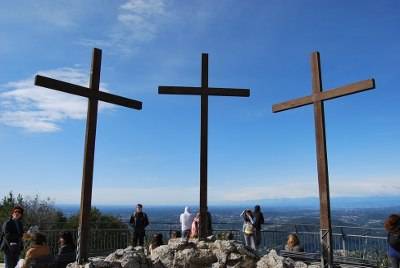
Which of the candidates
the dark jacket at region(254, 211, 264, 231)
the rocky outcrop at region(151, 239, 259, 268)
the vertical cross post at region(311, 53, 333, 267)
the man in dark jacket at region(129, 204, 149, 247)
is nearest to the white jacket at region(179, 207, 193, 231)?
the man in dark jacket at region(129, 204, 149, 247)

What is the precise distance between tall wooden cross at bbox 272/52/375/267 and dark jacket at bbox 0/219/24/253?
6478 millimetres

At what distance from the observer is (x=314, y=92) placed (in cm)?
1020

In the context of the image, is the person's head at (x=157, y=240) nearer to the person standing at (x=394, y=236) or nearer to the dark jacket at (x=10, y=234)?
the dark jacket at (x=10, y=234)

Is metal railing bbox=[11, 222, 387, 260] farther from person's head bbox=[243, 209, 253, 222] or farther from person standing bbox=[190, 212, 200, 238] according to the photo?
person standing bbox=[190, 212, 200, 238]

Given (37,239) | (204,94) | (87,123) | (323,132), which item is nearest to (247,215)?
(204,94)

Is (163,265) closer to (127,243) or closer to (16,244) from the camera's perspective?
(16,244)

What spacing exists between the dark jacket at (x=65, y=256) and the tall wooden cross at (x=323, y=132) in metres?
5.18

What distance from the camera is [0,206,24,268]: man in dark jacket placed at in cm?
931

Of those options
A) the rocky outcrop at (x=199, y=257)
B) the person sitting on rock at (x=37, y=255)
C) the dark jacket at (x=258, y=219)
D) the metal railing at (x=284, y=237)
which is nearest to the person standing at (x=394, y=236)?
the rocky outcrop at (x=199, y=257)

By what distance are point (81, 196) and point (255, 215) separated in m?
5.56

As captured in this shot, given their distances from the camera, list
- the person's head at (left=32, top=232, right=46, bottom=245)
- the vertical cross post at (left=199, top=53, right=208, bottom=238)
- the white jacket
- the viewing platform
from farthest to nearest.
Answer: the white jacket
the viewing platform
the vertical cross post at (left=199, top=53, right=208, bottom=238)
the person's head at (left=32, top=232, right=46, bottom=245)

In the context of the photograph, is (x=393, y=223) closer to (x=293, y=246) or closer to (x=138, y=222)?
(x=293, y=246)

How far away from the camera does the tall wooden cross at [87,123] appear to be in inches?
360

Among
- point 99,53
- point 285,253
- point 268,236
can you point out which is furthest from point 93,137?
point 268,236
